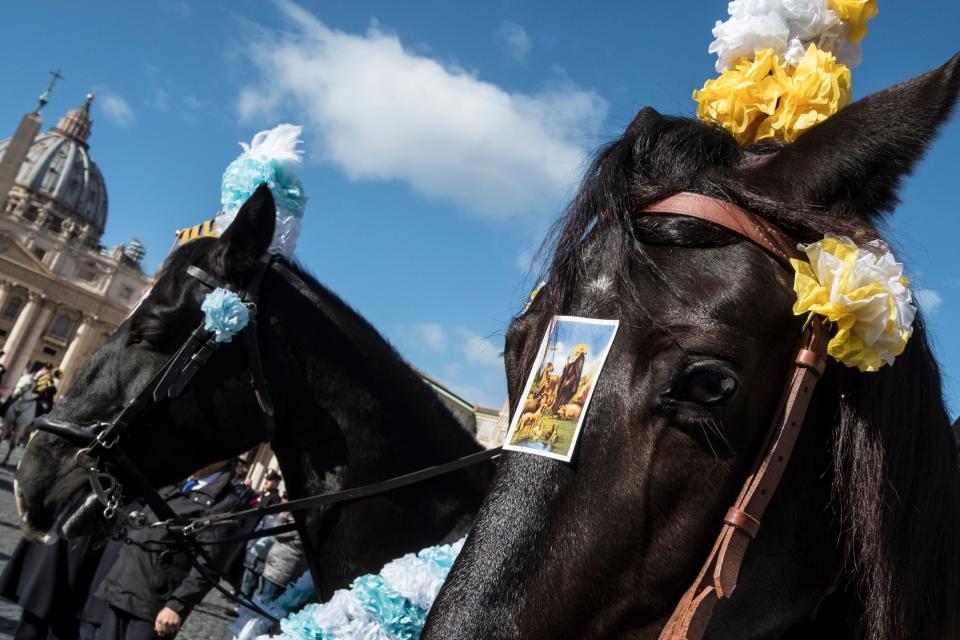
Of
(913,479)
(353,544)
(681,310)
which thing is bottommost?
(353,544)

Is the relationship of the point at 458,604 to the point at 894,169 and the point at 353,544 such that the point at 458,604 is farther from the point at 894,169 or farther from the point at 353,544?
the point at 353,544

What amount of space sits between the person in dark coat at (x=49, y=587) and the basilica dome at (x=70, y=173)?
108 metres

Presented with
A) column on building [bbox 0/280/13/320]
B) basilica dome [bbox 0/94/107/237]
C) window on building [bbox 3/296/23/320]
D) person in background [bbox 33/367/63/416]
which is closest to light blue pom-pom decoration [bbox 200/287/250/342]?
person in background [bbox 33/367/63/416]

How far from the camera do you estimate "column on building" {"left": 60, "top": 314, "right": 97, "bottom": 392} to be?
90.1 meters

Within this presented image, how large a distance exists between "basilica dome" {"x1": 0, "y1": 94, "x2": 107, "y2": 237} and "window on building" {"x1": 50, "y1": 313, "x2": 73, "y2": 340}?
54.7 feet

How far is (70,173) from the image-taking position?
105 metres

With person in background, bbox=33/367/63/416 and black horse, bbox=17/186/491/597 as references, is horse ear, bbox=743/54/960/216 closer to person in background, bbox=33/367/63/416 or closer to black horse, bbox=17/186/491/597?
black horse, bbox=17/186/491/597

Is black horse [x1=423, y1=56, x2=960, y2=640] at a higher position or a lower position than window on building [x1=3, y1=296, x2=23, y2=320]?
lower

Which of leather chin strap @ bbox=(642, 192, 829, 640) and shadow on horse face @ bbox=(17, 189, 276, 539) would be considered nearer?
leather chin strap @ bbox=(642, 192, 829, 640)

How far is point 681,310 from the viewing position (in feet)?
4.99

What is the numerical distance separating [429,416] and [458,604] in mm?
2192

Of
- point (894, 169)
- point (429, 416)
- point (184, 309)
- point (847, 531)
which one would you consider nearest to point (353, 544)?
point (429, 416)

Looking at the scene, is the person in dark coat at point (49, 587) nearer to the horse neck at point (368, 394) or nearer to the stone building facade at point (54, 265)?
the horse neck at point (368, 394)

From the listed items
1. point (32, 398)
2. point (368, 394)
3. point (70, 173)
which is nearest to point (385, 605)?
point (368, 394)
